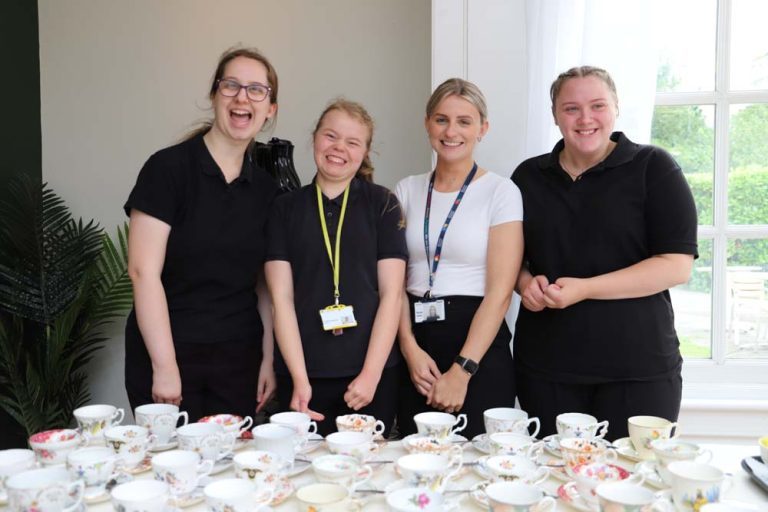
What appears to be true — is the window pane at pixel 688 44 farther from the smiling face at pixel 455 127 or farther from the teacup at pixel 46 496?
the teacup at pixel 46 496

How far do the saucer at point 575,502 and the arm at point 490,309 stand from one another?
784 millimetres

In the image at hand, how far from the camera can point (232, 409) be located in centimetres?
214

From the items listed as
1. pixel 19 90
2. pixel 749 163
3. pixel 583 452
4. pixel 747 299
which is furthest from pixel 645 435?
pixel 19 90

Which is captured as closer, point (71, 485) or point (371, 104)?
point (71, 485)

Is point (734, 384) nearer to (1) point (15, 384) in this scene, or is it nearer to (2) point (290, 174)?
(2) point (290, 174)

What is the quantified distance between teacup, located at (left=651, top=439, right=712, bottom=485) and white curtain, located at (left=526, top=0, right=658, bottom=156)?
149cm

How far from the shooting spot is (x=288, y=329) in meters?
1.98

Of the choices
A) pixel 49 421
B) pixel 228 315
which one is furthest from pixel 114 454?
pixel 49 421

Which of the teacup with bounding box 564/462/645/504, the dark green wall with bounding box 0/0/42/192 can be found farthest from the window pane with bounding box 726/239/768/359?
the dark green wall with bounding box 0/0/42/192

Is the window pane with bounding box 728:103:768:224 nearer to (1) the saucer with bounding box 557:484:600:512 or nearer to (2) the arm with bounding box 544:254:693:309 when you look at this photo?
(2) the arm with bounding box 544:254:693:309

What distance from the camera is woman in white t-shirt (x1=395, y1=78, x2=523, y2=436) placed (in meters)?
2.07

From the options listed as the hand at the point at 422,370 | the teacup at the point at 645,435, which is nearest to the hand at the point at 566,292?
the hand at the point at 422,370

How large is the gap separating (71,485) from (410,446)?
679 millimetres

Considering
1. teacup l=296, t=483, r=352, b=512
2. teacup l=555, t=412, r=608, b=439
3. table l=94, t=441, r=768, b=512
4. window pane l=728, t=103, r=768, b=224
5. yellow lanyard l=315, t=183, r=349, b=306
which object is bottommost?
table l=94, t=441, r=768, b=512
